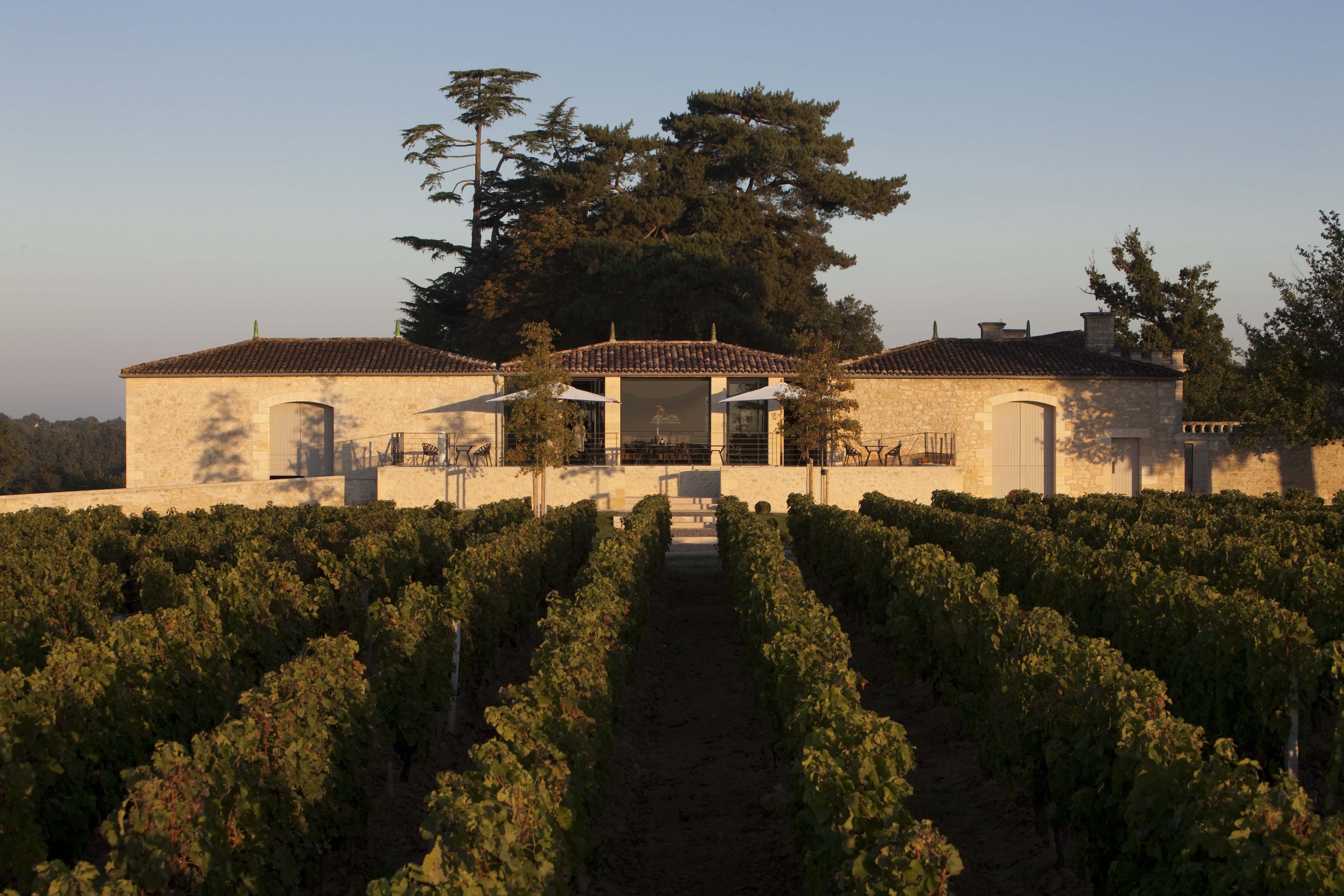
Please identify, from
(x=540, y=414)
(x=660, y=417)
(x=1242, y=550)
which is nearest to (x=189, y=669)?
(x=1242, y=550)

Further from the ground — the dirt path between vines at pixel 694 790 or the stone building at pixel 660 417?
the stone building at pixel 660 417

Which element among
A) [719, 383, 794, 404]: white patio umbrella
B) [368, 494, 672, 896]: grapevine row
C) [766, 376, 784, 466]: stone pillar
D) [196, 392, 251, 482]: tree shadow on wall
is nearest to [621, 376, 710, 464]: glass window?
[719, 383, 794, 404]: white patio umbrella

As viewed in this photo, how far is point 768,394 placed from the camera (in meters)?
23.3

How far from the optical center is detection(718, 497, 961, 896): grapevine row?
3.61m

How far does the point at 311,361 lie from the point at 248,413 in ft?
6.11

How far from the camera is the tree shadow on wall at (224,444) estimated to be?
25.0 meters

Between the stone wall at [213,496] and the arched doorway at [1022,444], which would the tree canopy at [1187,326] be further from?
the stone wall at [213,496]

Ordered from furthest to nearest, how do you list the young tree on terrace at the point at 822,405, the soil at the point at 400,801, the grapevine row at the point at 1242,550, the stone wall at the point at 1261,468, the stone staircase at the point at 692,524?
the stone wall at the point at 1261,468, the young tree on terrace at the point at 822,405, the stone staircase at the point at 692,524, the grapevine row at the point at 1242,550, the soil at the point at 400,801

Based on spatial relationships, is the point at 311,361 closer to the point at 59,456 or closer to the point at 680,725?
the point at 680,725

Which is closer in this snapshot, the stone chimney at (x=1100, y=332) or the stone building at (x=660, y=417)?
the stone building at (x=660, y=417)

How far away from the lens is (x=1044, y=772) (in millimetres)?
5570

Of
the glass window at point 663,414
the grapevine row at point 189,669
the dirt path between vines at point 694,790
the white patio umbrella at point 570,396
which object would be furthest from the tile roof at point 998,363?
the grapevine row at point 189,669

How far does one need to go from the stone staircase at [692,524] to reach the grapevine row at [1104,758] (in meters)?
9.80

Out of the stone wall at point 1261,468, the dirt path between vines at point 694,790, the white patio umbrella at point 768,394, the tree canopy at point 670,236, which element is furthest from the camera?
the tree canopy at point 670,236
